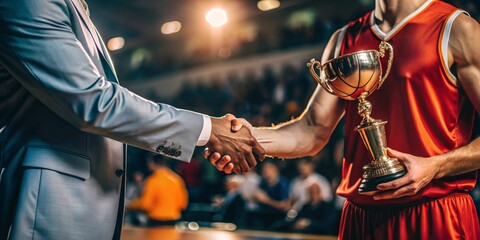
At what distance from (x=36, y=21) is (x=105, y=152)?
0.44 m

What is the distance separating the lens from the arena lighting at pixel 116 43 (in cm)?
1281

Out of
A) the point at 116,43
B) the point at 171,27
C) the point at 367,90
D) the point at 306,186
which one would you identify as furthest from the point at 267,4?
the point at 367,90

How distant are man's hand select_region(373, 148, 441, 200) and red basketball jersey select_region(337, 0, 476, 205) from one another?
0.30 feet

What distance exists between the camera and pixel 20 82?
1.32 meters

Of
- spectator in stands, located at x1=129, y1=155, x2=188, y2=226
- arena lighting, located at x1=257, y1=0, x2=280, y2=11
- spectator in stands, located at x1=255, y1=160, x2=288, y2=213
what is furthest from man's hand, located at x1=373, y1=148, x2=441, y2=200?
arena lighting, located at x1=257, y1=0, x2=280, y2=11

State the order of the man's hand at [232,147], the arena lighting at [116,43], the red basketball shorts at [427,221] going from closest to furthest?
the red basketball shorts at [427,221], the man's hand at [232,147], the arena lighting at [116,43]

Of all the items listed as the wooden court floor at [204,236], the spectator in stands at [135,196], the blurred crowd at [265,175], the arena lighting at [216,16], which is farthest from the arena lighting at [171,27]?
the wooden court floor at [204,236]

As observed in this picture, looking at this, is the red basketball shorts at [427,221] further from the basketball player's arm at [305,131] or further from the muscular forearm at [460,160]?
the basketball player's arm at [305,131]

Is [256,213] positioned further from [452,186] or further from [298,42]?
[298,42]

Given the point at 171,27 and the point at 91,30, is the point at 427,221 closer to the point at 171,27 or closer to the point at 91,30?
the point at 91,30

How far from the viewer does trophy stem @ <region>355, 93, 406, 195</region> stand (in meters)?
1.27

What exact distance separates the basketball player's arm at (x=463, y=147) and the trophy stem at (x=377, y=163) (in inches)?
1.1

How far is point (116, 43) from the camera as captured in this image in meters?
13.1

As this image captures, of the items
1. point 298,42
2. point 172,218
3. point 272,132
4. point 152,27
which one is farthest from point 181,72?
point 272,132
